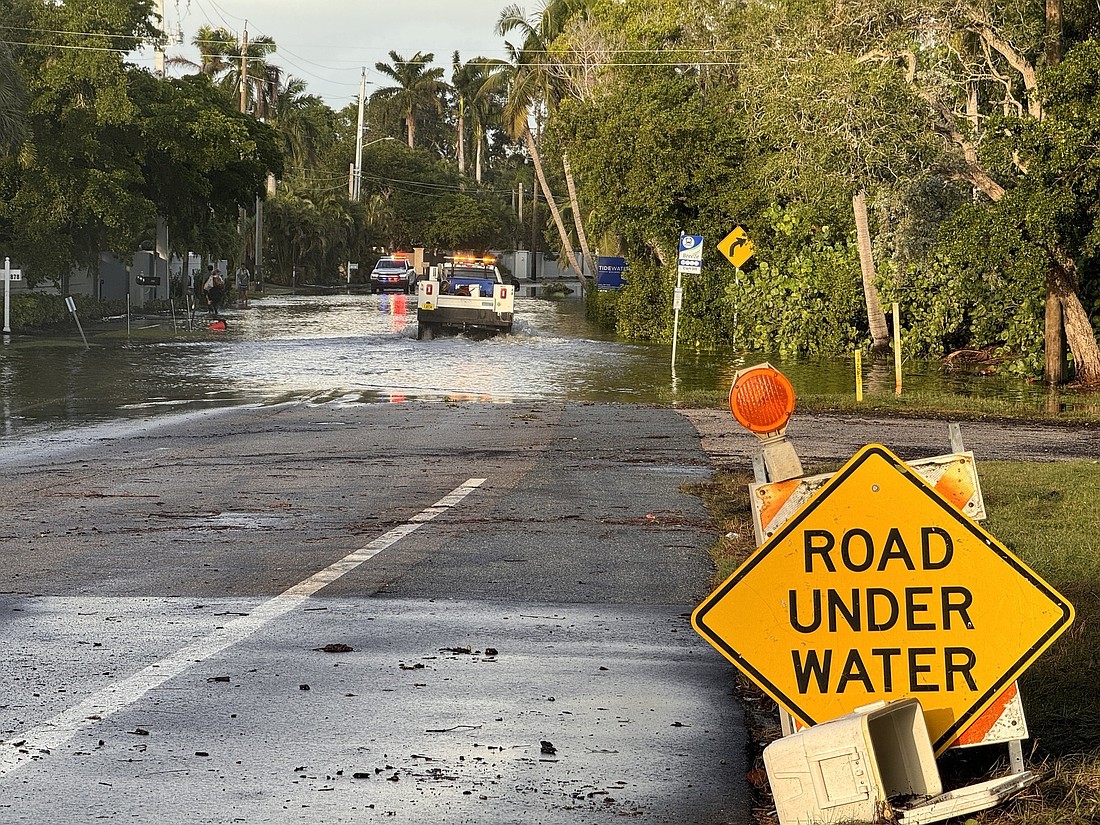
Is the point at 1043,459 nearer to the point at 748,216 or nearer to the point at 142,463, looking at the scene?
the point at 142,463

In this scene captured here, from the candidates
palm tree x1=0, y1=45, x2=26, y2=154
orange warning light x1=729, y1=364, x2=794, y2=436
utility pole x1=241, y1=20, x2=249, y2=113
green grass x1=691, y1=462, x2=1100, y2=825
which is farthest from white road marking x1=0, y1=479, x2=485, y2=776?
utility pole x1=241, y1=20, x2=249, y2=113

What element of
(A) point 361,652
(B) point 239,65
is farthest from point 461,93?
(A) point 361,652

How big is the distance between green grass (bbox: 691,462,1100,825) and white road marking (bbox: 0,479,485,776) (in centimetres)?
234

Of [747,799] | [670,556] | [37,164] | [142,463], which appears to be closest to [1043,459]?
[670,556]

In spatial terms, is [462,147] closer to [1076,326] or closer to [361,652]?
[1076,326]

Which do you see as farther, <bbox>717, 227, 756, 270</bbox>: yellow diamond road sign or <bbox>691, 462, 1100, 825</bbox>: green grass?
<bbox>717, 227, 756, 270</bbox>: yellow diamond road sign

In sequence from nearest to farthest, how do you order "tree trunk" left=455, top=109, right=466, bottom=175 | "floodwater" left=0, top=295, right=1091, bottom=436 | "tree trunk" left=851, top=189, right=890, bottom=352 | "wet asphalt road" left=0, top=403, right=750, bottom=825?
"wet asphalt road" left=0, top=403, right=750, bottom=825 → "floodwater" left=0, top=295, right=1091, bottom=436 → "tree trunk" left=851, top=189, right=890, bottom=352 → "tree trunk" left=455, top=109, right=466, bottom=175

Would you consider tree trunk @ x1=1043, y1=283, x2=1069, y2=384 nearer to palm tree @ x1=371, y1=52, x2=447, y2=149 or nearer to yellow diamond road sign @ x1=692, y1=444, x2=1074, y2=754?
yellow diamond road sign @ x1=692, y1=444, x2=1074, y2=754

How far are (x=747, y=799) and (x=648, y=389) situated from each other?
70.9 feet

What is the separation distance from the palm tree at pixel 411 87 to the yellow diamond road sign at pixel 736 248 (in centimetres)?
8357

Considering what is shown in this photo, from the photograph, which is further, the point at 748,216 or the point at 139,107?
the point at 139,107

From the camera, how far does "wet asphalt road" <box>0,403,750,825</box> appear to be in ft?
17.1

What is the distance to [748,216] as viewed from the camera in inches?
1582

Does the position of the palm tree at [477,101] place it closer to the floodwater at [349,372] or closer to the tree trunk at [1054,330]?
the floodwater at [349,372]
